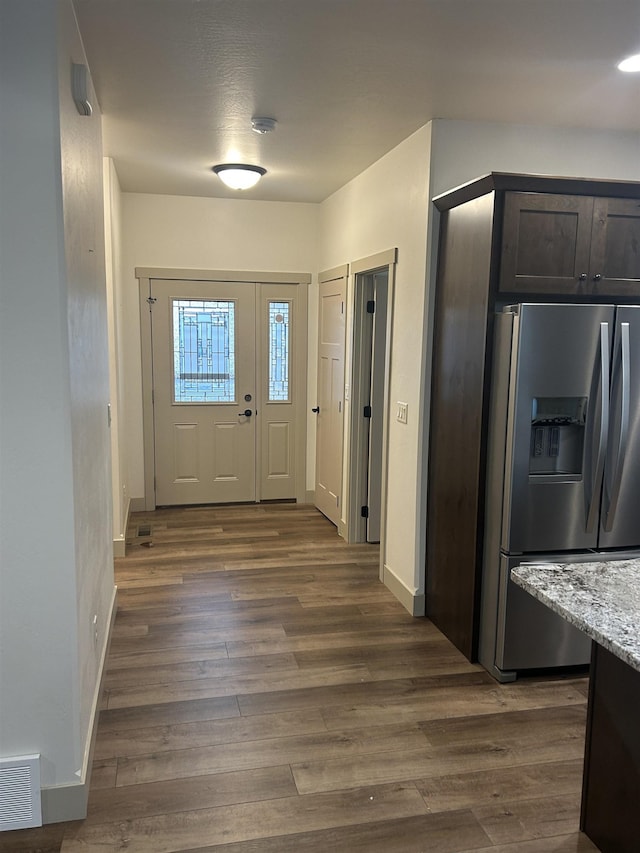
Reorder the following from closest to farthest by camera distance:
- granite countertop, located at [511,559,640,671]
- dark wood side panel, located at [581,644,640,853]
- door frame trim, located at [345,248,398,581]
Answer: granite countertop, located at [511,559,640,671] → dark wood side panel, located at [581,644,640,853] → door frame trim, located at [345,248,398,581]

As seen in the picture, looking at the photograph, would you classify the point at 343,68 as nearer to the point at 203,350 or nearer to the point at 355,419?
the point at 355,419

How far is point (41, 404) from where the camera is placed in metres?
2.01

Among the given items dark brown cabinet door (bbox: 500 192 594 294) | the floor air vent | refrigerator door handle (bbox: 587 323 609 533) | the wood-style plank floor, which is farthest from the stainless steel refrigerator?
the floor air vent

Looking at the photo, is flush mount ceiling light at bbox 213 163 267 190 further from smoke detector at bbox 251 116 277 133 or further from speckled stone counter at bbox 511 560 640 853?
speckled stone counter at bbox 511 560 640 853

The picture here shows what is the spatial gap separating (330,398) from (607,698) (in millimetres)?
3871

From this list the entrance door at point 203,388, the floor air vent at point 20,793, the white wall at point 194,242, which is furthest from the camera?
the entrance door at point 203,388

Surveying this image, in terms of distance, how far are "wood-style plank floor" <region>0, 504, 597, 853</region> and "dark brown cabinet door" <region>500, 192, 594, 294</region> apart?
1.87 meters

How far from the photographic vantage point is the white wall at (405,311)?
3.64 metres

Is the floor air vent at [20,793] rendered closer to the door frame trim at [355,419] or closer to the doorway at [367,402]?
the door frame trim at [355,419]

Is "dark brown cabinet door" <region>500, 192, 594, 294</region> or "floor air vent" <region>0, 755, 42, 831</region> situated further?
"dark brown cabinet door" <region>500, 192, 594, 294</region>

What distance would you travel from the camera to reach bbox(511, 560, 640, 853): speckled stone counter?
1.68m

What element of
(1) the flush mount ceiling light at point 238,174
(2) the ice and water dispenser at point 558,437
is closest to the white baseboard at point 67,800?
(2) the ice and water dispenser at point 558,437

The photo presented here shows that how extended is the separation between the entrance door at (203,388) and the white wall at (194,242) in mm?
177

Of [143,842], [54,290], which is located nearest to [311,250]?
[54,290]
